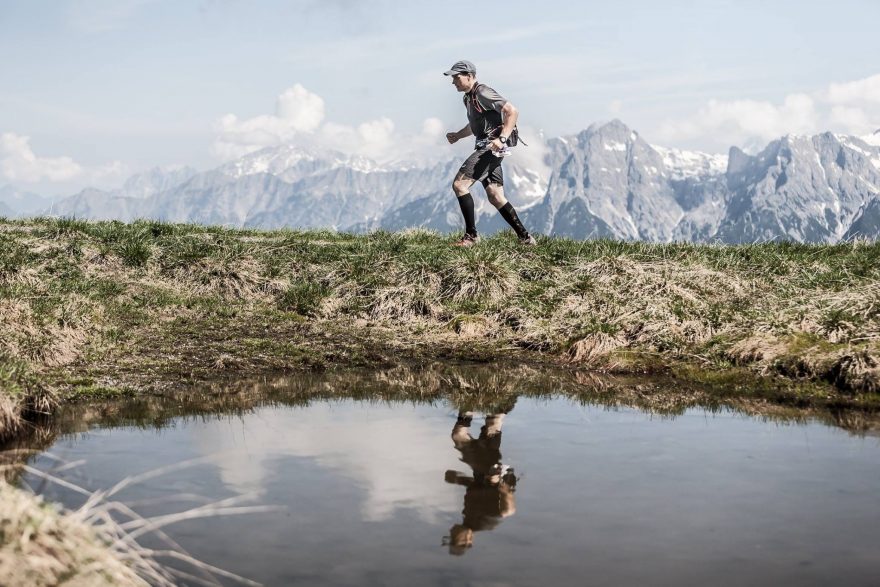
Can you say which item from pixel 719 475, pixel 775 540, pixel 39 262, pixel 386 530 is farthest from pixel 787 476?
pixel 39 262

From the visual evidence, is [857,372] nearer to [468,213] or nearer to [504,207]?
[504,207]

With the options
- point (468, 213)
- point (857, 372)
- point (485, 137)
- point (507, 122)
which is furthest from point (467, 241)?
point (857, 372)

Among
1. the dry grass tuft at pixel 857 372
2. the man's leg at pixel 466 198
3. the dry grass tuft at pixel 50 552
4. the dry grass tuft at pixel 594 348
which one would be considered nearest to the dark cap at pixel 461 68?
the man's leg at pixel 466 198

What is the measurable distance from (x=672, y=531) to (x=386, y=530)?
1698 mm

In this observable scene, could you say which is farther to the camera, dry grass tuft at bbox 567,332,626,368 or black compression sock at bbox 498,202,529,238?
black compression sock at bbox 498,202,529,238

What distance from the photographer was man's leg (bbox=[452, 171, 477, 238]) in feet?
57.4

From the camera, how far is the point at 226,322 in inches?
542

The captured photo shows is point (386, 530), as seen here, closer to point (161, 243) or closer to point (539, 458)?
point (539, 458)

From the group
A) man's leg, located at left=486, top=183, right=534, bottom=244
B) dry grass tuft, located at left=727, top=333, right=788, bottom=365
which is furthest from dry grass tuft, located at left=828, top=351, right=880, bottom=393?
man's leg, located at left=486, top=183, right=534, bottom=244

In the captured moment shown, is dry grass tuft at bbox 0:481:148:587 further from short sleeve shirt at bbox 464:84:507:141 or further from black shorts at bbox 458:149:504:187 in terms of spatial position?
short sleeve shirt at bbox 464:84:507:141

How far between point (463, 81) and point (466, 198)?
7.82ft

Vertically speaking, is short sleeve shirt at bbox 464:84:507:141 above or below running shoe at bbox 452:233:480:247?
above

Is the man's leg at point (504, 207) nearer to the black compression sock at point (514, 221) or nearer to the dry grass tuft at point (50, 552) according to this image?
the black compression sock at point (514, 221)

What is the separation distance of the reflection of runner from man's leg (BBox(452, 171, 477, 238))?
9.63m
